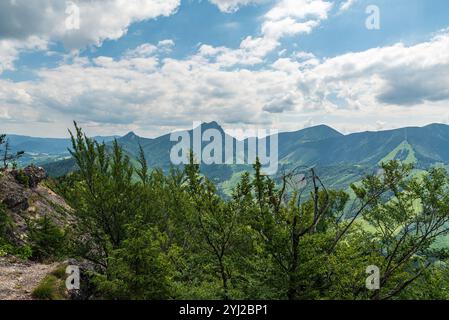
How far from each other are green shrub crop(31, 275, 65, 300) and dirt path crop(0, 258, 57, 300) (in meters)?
0.42

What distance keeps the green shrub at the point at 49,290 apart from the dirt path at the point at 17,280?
A: 1.37 feet

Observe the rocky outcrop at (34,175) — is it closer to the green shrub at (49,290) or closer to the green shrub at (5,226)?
the green shrub at (5,226)

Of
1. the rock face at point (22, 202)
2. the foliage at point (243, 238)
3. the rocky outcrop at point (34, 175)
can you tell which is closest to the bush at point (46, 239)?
the rock face at point (22, 202)

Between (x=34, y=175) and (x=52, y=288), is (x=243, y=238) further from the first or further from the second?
(x=34, y=175)

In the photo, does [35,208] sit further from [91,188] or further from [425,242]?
[425,242]

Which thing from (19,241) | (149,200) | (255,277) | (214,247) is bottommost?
(19,241)

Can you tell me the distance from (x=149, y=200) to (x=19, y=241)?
1997cm

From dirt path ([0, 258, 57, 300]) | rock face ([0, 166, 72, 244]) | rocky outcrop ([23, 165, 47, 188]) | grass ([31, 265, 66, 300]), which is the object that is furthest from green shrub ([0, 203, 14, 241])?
rocky outcrop ([23, 165, 47, 188])

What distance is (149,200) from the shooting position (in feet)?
79.8

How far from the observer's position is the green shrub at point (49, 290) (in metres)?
17.6

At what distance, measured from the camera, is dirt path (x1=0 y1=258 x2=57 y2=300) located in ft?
58.9

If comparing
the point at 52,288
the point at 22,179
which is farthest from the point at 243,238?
the point at 22,179

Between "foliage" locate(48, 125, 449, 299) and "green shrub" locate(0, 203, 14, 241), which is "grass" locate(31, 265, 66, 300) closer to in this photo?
"foliage" locate(48, 125, 449, 299)
